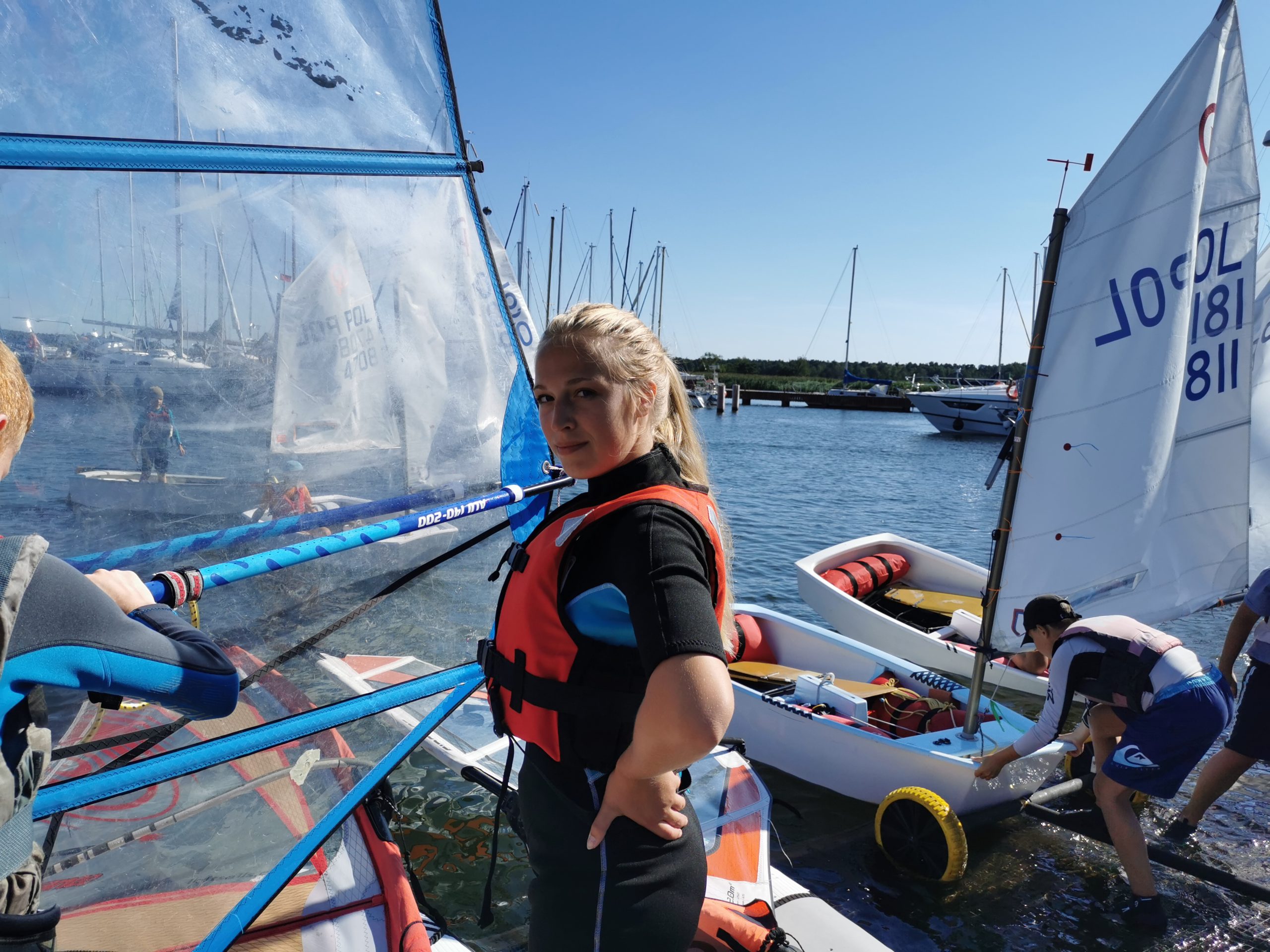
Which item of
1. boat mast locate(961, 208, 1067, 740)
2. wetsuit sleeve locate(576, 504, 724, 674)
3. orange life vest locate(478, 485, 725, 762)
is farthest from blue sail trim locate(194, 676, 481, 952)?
boat mast locate(961, 208, 1067, 740)

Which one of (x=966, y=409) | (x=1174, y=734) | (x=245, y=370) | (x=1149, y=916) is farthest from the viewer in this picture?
(x=966, y=409)

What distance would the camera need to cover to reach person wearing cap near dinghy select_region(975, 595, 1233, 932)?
13.3 feet

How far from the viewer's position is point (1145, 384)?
527 centimetres

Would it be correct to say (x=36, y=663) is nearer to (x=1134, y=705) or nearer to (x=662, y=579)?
(x=662, y=579)

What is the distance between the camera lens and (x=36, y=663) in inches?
42.9

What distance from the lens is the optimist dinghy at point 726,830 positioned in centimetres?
245

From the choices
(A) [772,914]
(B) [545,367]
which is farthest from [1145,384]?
(B) [545,367]

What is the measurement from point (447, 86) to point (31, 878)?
7.59 feet

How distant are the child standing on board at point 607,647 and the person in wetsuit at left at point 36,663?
604 millimetres

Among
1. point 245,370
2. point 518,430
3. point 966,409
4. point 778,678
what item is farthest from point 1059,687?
point 966,409

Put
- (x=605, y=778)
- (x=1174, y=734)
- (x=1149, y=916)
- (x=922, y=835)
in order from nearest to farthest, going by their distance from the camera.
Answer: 1. (x=605, y=778)
2. (x=1174, y=734)
3. (x=1149, y=916)
4. (x=922, y=835)

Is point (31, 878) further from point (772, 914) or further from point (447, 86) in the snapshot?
point (772, 914)

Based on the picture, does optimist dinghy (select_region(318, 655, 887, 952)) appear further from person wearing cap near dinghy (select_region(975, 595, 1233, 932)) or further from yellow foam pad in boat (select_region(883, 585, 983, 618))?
yellow foam pad in boat (select_region(883, 585, 983, 618))

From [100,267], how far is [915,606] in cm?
859
